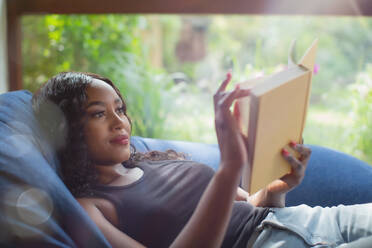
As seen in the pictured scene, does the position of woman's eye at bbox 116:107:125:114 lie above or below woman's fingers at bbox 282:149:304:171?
above

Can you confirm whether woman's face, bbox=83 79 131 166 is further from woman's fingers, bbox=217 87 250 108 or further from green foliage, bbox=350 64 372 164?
green foliage, bbox=350 64 372 164

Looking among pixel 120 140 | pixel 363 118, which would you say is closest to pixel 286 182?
pixel 120 140

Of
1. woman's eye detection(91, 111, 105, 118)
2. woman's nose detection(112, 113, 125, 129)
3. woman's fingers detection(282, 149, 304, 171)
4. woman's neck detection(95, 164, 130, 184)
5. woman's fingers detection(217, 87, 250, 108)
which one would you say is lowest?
woman's neck detection(95, 164, 130, 184)

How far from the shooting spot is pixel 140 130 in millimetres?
1962

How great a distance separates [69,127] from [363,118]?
6.60 ft

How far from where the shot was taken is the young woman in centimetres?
67

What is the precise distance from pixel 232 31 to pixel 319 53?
48.8 inches

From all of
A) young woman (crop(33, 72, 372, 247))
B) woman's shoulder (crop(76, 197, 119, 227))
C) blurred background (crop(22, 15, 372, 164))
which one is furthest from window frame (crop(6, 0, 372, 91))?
woman's shoulder (crop(76, 197, 119, 227))

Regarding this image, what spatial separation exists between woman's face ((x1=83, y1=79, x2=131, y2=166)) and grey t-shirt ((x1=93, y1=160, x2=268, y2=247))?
0.07 metres

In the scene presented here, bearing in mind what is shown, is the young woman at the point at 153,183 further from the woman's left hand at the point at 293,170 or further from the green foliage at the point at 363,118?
the green foliage at the point at 363,118

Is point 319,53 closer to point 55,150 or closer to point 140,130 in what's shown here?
point 140,130

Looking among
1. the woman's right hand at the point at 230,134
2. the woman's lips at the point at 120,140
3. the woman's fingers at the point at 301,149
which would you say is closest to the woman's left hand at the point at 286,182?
the woman's fingers at the point at 301,149

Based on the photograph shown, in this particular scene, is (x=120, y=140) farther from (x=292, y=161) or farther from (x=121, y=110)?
(x=292, y=161)

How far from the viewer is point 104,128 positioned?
768mm
